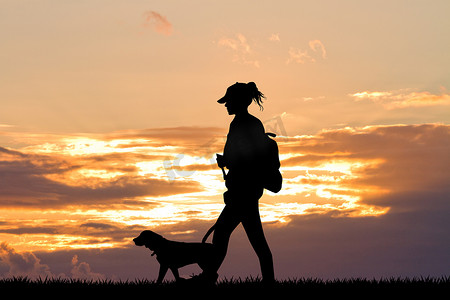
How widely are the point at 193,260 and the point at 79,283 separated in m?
2.63

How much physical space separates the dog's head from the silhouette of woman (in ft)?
5.78

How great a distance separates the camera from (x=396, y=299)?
405 inches

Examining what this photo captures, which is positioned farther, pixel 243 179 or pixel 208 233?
pixel 208 233

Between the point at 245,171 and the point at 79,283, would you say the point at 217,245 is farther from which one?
the point at 79,283

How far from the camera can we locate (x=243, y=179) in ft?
32.1

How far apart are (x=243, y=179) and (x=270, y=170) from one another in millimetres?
461

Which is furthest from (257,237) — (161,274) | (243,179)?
(161,274)

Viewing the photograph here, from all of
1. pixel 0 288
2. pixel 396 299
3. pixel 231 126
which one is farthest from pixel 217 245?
pixel 0 288

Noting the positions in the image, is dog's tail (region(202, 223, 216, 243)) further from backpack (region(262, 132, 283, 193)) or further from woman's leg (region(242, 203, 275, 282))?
backpack (region(262, 132, 283, 193))

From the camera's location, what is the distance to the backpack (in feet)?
32.2

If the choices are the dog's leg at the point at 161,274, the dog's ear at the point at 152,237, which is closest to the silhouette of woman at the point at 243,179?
the dog's leg at the point at 161,274

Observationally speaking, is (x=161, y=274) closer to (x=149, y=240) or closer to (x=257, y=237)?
(x=149, y=240)

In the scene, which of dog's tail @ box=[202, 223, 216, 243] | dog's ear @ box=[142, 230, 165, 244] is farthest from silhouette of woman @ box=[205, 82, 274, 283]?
dog's ear @ box=[142, 230, 165, 244]

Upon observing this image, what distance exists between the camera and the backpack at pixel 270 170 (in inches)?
387
